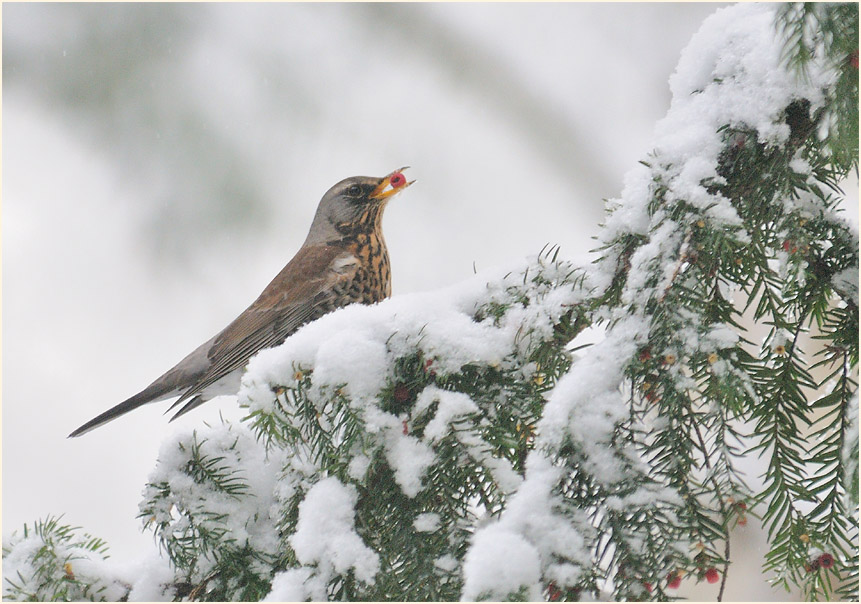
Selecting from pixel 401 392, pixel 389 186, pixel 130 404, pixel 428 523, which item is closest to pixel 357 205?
pixel 389 186

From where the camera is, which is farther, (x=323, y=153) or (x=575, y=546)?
(x=323, y=153)

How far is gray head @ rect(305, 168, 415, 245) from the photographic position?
8.61ft

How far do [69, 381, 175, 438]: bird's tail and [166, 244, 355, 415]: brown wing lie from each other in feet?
0.39

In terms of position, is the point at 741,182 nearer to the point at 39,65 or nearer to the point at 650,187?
the point at 650,187

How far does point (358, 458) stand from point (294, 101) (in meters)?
1.86

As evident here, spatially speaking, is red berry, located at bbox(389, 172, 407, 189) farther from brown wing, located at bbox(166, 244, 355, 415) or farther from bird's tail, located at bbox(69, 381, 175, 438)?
bird's tail, located at bbox(69, 381, 175, 438)

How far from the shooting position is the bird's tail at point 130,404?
2.04m

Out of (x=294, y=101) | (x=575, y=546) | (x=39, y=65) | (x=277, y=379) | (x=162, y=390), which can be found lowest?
Answer: (x=575, y=546)

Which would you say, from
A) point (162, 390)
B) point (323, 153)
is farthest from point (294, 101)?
point (162, 390)

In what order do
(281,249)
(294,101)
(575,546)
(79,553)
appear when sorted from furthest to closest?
1. (281,249)
2. (294,101)
3. (79,553)
4. (575,546)

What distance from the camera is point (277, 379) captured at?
958 millimetres

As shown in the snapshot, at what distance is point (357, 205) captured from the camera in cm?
266

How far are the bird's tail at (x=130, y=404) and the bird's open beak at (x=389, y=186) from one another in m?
0.95

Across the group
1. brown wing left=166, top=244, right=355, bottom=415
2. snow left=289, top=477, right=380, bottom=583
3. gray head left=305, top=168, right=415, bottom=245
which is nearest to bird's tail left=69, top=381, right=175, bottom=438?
brown wing left=166, top=244, right=355, bottom=415
